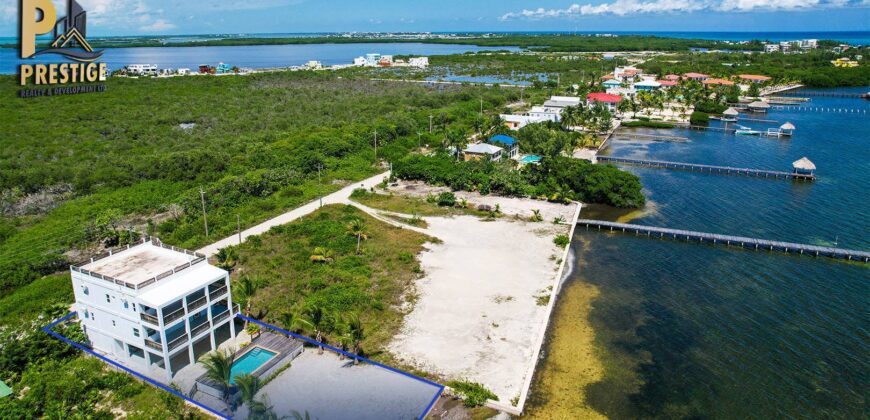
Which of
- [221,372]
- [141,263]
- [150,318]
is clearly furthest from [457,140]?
[221,372]

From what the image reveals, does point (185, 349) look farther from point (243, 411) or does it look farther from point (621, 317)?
point (621, 317)

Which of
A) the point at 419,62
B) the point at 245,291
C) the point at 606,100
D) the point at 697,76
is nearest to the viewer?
the point at 245,291

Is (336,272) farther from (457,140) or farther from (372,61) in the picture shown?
(372,61)

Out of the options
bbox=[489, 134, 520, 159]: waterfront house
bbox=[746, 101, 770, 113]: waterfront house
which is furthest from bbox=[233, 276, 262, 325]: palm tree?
bbox=[746, 101, 770, 113]: waterfront house

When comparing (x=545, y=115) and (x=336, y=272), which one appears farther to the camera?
(x=545, y=115)

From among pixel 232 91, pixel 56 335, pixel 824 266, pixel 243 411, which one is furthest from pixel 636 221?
pixel 232 91

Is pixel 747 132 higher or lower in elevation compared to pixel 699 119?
lower

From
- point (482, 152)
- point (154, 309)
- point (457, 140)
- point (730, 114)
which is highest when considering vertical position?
point (730, 114)
